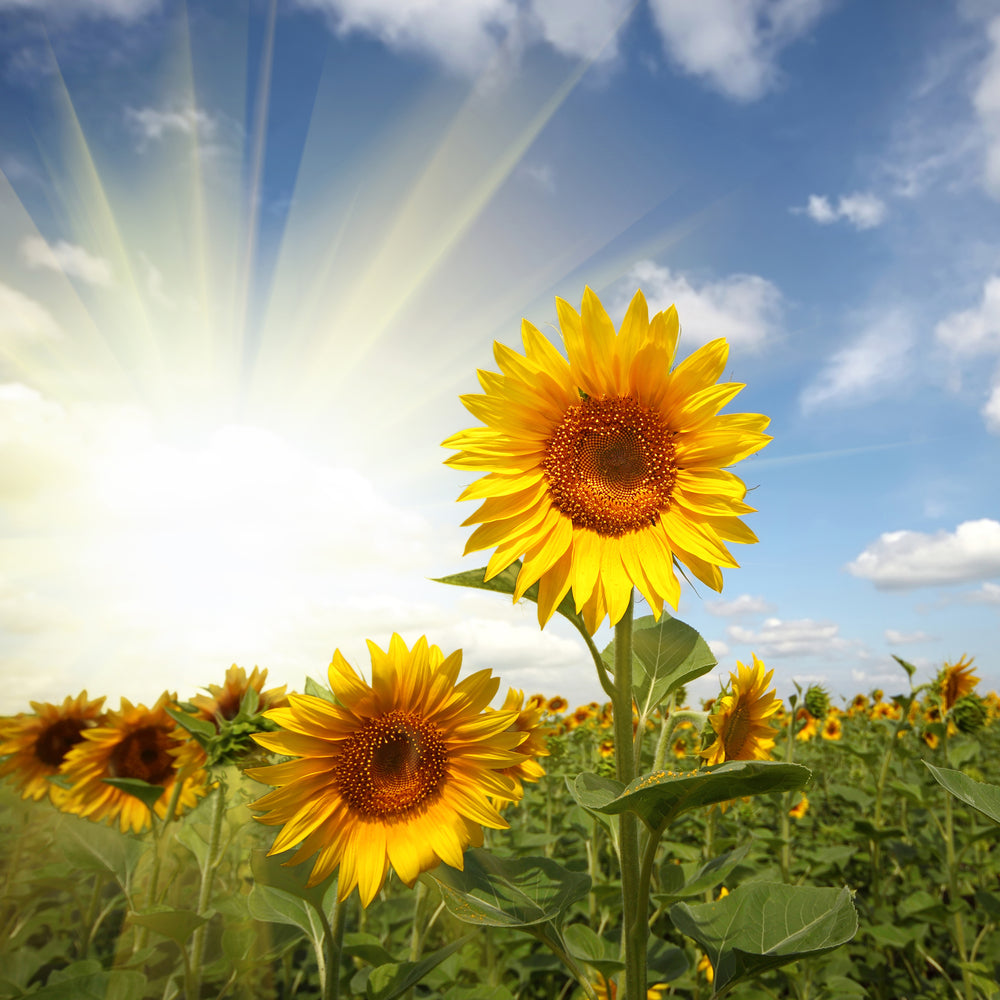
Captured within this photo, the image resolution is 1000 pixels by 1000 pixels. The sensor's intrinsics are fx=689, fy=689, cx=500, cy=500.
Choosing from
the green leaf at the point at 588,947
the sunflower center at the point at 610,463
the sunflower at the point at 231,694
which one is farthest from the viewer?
the sunflower at the point at 231,694

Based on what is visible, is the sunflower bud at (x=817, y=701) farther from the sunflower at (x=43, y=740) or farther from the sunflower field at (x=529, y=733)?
the sunflower at (x=43, y=740)

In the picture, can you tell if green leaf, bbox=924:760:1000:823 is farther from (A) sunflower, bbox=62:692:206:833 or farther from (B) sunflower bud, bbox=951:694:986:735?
(B) sunflower bud, bbox=951:694:986:735

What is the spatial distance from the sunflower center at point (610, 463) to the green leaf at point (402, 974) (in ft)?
3.82

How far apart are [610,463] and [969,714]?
197 inches

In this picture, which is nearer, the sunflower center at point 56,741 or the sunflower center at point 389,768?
the sunflower center at point 389,768

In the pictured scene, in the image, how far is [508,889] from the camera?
5.89 ft

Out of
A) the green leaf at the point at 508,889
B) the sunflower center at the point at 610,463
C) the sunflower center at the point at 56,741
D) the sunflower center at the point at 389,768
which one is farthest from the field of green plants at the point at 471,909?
the sunflower center at the point at 610,463

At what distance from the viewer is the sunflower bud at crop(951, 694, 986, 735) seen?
17.2 ft

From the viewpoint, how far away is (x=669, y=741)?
2.11m

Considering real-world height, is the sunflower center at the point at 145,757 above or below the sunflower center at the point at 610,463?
below

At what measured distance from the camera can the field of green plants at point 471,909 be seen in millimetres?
1890

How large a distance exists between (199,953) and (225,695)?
0.91 m

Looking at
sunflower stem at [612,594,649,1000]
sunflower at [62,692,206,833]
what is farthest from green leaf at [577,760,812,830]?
sunflower at [62,692,206,833]

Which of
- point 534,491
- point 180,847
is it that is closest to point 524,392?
point 534,491
